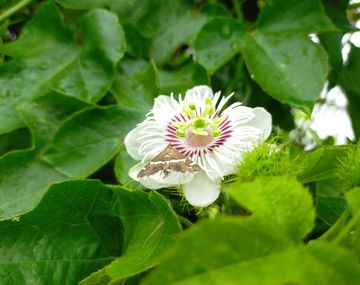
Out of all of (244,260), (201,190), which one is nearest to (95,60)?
(201,190)

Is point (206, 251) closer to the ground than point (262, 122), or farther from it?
farther from it

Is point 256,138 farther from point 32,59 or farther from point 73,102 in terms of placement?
point 32,59

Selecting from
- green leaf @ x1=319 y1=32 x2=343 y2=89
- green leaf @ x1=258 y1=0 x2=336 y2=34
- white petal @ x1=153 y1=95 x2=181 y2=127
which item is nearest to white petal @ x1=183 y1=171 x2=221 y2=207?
white petal @ x1=153 y1=95 x2=181 y2=127

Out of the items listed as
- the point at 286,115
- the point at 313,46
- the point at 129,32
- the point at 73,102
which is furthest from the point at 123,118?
the point at 286,115

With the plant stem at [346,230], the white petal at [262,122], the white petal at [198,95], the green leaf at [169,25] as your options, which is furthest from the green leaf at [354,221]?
the green leaf at [169,25]

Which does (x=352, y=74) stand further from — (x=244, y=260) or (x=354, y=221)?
(x=244, y=260)

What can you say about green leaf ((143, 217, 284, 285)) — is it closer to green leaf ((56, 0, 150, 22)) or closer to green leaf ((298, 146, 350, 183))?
green leaf ((298, 146, 350, 183))
